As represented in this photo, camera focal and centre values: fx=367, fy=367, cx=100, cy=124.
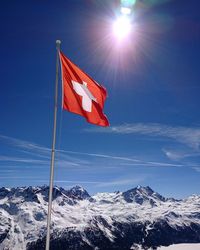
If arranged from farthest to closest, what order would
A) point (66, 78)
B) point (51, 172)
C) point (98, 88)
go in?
1. point (98, 88)
2. point (66, 78)
3. point (51, 172)

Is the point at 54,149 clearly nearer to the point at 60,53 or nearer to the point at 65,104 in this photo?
the point at 65,104

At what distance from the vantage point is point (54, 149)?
21219 millimetres

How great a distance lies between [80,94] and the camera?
22.9 meters

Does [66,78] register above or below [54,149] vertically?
above

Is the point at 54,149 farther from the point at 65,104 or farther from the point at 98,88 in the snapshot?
the point at 98,88

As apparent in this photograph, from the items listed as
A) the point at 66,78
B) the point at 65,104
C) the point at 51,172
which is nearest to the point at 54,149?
the point at 51,172

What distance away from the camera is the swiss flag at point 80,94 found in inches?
868

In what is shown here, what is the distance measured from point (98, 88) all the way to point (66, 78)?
150 inches

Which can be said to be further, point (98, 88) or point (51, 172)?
point (98, 88)

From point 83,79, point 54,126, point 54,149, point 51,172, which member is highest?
point 83,79

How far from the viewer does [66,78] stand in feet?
73.0

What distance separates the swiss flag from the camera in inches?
868

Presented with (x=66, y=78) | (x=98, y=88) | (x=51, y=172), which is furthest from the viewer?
(x=98, y=88)

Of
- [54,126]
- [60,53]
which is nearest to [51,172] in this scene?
[54,126]
